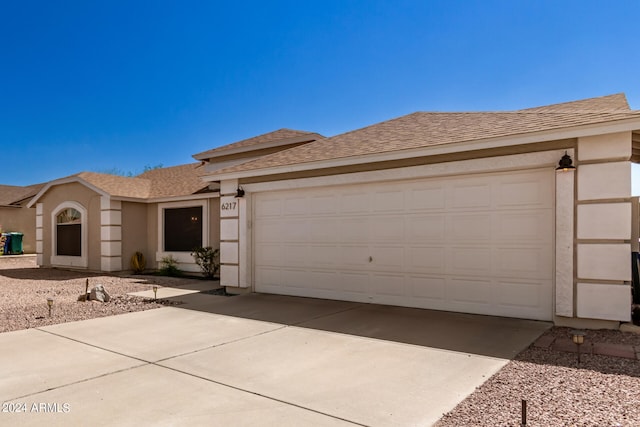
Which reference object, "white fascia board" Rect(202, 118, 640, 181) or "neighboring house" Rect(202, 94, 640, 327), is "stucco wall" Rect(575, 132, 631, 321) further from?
"white fascia board" Rect(202, 118, 640, 181)

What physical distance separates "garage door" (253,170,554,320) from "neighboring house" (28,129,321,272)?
4801 millimetres

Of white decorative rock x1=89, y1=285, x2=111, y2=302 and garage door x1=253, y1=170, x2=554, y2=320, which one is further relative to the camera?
white decorative rock x1=89, y1=285, x2=111, y2=302

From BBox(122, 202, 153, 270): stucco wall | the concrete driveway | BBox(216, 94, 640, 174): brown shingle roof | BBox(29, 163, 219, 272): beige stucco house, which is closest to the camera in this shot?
the concrete driveway

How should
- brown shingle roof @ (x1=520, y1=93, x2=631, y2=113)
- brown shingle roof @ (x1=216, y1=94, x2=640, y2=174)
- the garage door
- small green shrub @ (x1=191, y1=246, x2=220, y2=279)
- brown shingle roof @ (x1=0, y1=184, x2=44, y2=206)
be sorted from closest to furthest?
brown shingle roof @ (x1=216, y1=94, x2=640, y2=174)
the garage door
brown shingle roof @ (x1=520, y1=93, x2=631, y2=113)
small green shrub @ (x1=191, y1=246, x2=220, y2=279)
brown shingle roof @ (x1=0, y1=184, x2=44, y2=206)

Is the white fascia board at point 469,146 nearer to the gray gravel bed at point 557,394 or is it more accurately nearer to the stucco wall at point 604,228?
the stucco wall at point 604,228

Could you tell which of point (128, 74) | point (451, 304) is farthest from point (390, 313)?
point (128, 74)

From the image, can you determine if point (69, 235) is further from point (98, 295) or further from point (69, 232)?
point (98, 295)

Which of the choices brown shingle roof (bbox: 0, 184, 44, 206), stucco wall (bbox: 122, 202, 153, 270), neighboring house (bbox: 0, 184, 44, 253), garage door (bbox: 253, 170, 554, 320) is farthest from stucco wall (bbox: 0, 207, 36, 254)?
garage door (bbox: 253, 170, 554, 320)

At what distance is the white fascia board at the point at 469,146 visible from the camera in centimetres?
570

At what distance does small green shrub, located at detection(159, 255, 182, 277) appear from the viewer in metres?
14.5

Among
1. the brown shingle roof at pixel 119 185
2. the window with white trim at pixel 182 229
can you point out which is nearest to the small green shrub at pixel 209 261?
the window with white trim at pixel 182 229

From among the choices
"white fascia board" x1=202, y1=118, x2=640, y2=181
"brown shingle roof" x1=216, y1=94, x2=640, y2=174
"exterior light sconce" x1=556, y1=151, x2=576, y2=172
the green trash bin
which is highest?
"brown shingle roof" x1=216, y1=94, x2=640, y2=174

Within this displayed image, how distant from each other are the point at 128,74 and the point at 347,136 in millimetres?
12930

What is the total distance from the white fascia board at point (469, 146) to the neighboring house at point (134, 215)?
15.5 ft
